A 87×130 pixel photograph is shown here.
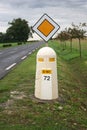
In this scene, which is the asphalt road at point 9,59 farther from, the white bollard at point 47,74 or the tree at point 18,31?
the tree at point 18,31

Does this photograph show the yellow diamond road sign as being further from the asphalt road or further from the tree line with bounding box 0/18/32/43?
the tree line with bounding box 0/18/32/43

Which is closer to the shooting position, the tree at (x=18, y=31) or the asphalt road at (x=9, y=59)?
the asphalt road at (x=9, y=59)

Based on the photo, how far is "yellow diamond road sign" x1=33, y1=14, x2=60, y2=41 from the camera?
9461 millimetres

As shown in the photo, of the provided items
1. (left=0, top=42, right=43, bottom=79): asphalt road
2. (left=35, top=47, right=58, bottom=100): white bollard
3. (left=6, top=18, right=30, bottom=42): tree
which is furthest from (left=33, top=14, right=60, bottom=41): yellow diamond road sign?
(left=6, top=18, right=30, bottom=42): tree

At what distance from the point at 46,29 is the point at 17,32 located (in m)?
144

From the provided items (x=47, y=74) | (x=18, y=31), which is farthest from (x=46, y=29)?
(x=18, y=31)

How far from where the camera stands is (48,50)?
9.27 meters

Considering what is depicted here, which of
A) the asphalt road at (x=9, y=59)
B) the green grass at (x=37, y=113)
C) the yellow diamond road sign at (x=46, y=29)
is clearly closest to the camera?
the green grass at (x=37, y=113)

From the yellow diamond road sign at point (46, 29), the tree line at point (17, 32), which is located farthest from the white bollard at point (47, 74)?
the tree line at point (17, 32)

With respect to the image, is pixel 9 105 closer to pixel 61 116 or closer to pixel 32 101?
pixel 32 101

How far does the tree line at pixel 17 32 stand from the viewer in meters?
149

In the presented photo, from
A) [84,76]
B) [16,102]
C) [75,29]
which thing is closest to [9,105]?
[16,102]

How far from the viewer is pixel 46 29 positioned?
958cm

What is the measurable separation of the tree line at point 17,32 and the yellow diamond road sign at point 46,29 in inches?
5337
